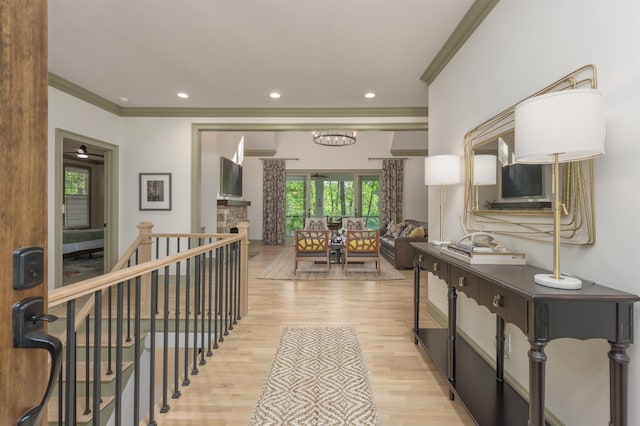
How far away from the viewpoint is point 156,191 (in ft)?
15.8

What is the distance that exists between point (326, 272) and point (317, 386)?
142 inches

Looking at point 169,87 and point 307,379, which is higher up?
point 169,87

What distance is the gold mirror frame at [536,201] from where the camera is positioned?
1436 millimetres

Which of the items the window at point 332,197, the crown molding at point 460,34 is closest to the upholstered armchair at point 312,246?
the crown molding at point 460,34

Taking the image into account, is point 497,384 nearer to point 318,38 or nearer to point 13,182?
point 13,182

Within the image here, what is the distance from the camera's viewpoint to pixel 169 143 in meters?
4.84

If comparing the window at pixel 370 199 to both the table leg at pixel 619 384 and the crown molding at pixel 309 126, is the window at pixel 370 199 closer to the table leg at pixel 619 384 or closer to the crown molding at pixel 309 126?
the crown molding at pixel 309 126

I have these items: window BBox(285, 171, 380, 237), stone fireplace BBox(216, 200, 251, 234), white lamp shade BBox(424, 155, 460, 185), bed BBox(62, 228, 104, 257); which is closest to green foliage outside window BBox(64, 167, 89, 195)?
bed BBox(62, 228, 104, 257)

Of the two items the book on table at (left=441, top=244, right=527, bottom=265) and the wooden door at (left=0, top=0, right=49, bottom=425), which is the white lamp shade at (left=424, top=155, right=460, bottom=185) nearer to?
the book on table at (left=441, top=244, right=527, bottom=265)

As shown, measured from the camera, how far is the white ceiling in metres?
2.40

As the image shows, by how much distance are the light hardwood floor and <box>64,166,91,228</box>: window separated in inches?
258

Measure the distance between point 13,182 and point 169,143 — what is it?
479cm

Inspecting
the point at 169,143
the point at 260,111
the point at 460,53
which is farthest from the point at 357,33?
the point at 169,143

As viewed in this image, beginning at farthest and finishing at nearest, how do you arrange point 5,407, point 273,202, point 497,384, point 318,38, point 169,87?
point 273,202, point 169,87, point 318,38, point 497,384, point 5,407
